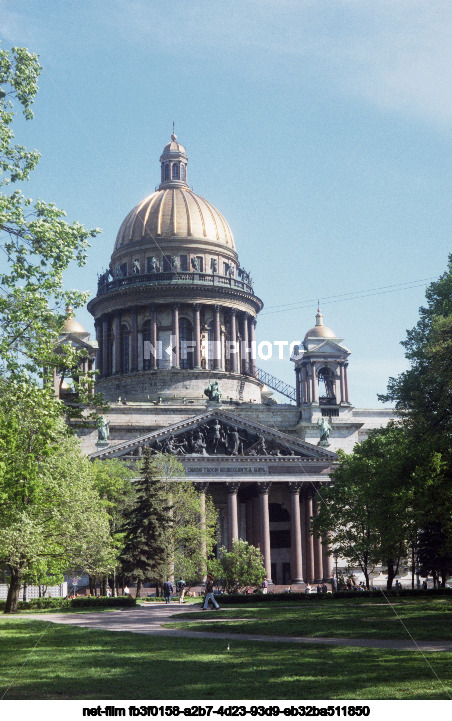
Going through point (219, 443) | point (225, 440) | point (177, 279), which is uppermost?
point (177, 279)

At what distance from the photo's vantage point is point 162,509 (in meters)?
55.0

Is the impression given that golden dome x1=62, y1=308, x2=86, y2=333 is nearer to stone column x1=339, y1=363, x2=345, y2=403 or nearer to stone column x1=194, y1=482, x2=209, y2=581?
stone column x1=194, y1=482, x2=209, y2=581

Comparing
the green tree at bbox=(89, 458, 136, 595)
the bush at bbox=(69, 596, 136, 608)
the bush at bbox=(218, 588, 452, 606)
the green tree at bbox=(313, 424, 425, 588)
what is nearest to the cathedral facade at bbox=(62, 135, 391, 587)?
A: the green tree at bbox=(89, 458, 136, 595)

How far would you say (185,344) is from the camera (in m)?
100

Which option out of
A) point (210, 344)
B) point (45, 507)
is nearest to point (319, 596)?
point (45, 507)

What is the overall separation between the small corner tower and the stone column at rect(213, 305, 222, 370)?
9.84 meters

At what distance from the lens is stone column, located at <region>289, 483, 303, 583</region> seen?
75.7 m

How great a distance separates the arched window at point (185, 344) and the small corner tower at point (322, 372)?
41.3ft

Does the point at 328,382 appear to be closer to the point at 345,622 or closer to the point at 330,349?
the point at 330,349

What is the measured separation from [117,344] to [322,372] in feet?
77.3

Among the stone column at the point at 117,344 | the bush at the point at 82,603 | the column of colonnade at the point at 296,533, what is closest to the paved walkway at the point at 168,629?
the bush at the point at 82,603

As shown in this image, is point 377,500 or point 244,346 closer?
point 377,500

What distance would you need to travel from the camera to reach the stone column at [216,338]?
325ft

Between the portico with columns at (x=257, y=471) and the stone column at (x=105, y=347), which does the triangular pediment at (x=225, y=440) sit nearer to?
the portico with columns at (x=257, y=471)
